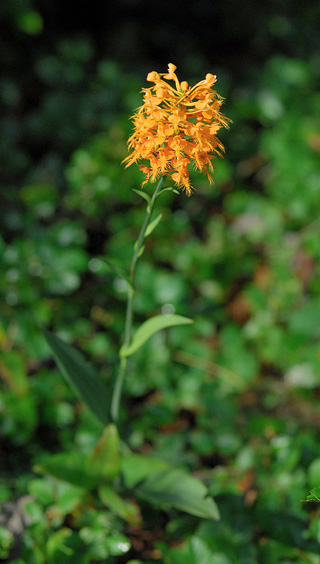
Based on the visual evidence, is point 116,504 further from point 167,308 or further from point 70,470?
point 167,308

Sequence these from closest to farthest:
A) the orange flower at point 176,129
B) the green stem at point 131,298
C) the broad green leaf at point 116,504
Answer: the orange flower at point 176,129 < the green stem at point 131,298 < the broad green leaf at point 116,504

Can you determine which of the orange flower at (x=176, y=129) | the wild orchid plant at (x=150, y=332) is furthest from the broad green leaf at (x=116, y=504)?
the orange flower at (x=176, y=129)

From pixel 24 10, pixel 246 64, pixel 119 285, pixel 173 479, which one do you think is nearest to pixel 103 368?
pixel 119 285

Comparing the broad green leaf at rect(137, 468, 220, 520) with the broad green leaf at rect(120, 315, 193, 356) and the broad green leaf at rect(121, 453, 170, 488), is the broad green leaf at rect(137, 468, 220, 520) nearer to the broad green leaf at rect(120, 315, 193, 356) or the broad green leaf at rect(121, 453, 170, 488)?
the broad green leaf at rect(121, 453, 170, 488)

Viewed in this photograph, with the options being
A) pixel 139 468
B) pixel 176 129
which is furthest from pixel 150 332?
pixel 139 468

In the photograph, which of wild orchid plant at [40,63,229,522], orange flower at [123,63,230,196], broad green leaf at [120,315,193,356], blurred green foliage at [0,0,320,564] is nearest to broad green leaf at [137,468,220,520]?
wild orchid plant at [40,63,229,522]

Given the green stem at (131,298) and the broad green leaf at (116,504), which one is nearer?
the green stem at (131,298)

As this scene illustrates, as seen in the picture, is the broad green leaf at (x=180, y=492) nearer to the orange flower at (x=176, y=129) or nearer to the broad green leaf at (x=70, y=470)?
the broad green leaf at (x=70, y=470)
